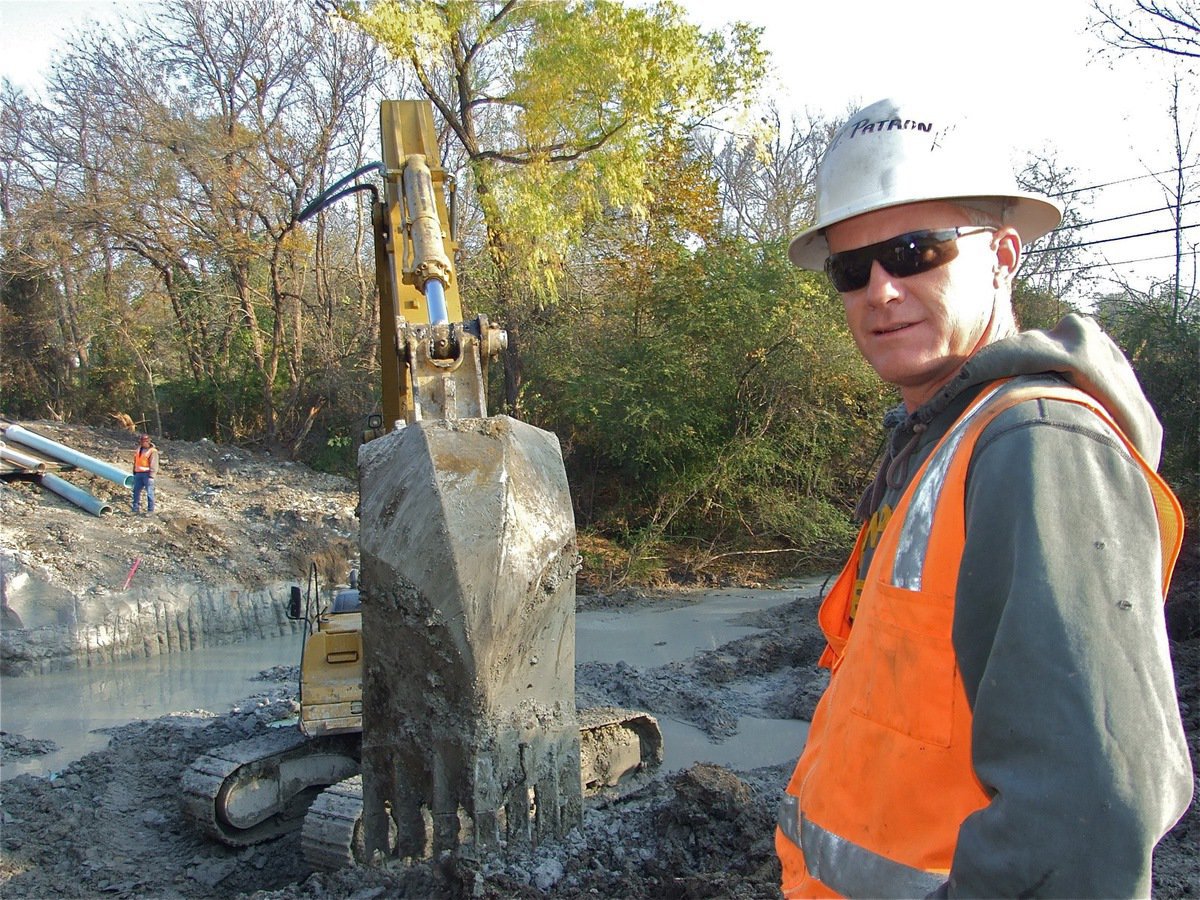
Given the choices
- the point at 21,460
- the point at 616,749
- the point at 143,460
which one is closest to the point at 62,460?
the point at 21,460

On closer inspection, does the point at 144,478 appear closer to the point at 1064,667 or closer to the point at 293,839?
the point at 293,839

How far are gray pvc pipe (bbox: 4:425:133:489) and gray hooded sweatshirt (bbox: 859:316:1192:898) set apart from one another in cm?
1483

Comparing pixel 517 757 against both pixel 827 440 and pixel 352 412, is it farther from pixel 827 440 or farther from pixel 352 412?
pixel 352 412

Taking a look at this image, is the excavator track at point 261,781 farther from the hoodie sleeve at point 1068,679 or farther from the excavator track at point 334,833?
the hoodie sleeve at point 1068,679

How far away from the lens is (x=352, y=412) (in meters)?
20.3

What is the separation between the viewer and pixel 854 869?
1.37 m

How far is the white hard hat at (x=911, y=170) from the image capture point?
158 cm

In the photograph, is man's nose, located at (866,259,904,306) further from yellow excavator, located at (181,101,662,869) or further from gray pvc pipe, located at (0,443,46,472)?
gray pvc pipe, located at (0,443,46,472)

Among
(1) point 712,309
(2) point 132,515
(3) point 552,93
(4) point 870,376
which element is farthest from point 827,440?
(2) point 132,515

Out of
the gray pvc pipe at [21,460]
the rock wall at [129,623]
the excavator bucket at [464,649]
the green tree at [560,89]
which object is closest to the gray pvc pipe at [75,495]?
the gray pvc pipe at [21,460]

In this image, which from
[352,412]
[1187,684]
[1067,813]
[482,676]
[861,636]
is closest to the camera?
[1067,813]

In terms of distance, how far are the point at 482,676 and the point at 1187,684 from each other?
6032 millimetres

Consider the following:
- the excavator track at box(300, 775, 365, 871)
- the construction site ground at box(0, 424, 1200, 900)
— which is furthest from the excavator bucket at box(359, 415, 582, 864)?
the excavator track at box(300, 775, 365, 871)

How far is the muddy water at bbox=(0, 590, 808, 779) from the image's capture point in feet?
25.6
